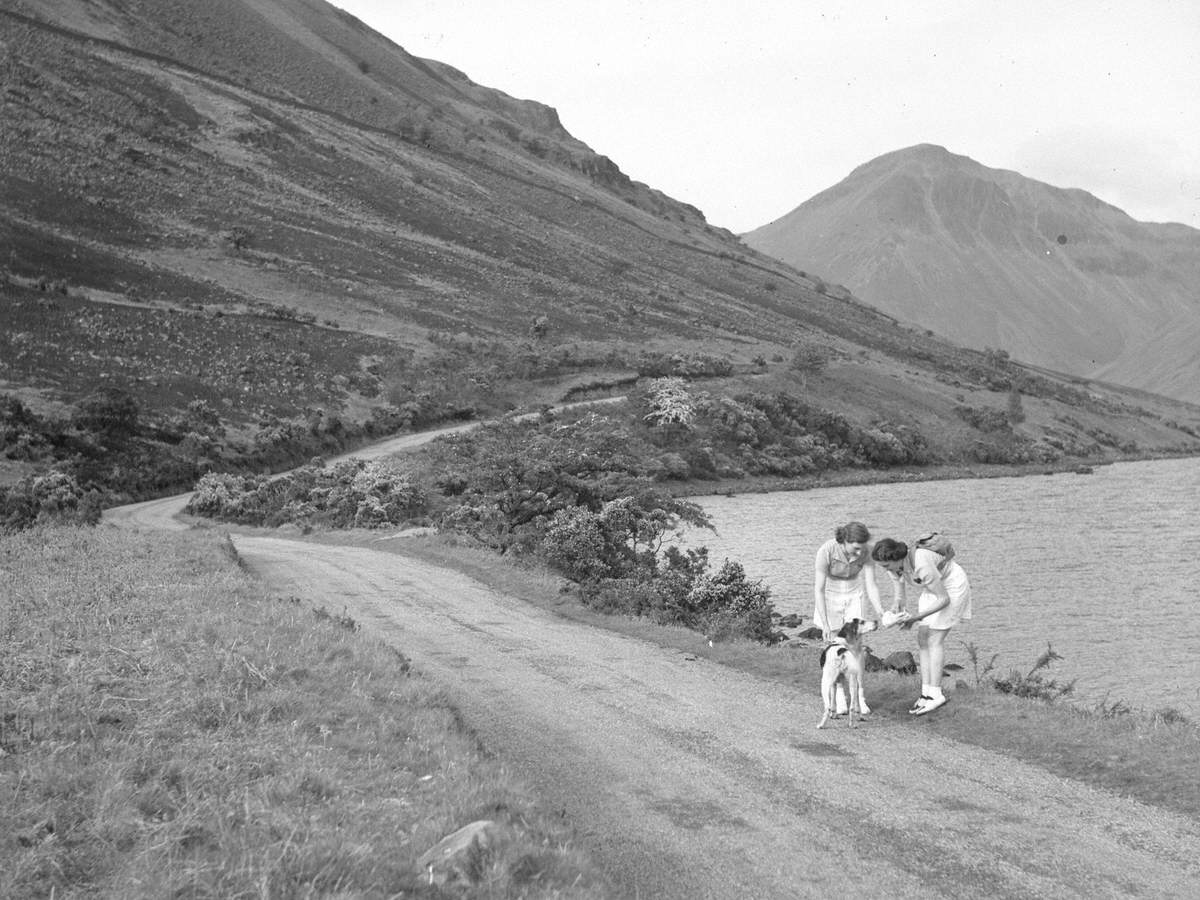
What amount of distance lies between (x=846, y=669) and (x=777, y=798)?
3.20 m

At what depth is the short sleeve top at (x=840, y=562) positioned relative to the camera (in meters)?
12.1

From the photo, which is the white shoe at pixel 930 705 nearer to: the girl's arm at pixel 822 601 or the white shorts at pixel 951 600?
the white shorts at pixel 951 600

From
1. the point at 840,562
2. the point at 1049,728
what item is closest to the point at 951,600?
the point at 840,562

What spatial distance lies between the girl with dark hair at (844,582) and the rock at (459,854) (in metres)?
6.49

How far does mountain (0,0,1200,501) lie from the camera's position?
72.9 m

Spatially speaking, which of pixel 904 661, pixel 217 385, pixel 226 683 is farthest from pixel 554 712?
pixel 217 385

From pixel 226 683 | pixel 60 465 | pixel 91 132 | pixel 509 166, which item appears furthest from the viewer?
pixel 509 166

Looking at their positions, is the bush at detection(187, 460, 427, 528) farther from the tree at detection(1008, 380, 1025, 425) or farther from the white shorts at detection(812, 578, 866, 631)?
the tree at detection(1008, 380, 1025, 425)

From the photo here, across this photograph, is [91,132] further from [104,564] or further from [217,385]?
[104,564]

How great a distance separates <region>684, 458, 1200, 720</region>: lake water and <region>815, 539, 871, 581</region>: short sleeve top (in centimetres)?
476

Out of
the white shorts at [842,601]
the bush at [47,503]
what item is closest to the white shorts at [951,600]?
the white shorts at [842,601]

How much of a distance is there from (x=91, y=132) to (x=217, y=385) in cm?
6266

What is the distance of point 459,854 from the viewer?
640 cm

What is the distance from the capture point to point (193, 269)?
9631 cm
